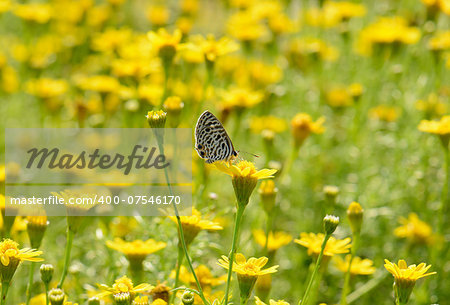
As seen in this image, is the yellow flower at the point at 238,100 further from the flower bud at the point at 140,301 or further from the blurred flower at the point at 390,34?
the flower bud at the point at 140,301

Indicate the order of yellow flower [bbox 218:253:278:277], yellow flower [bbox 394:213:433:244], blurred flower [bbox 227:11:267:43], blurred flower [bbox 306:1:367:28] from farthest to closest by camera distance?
blurred flower [bbox 306:1:367:28], blurred flower [bbox 227:11:267:43], yellow flower [bbox 394:213:433:244], yellow flower [bbox 218:253:278:277]

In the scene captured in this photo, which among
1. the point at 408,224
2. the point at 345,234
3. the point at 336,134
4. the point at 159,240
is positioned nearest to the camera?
the point at 159,240

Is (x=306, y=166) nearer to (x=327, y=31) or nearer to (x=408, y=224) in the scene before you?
(x=408, y=224)

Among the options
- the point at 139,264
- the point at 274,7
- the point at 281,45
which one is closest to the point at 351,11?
the point at 274,7

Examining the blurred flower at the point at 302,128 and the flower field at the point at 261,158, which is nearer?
the flower field at the point at 261,158

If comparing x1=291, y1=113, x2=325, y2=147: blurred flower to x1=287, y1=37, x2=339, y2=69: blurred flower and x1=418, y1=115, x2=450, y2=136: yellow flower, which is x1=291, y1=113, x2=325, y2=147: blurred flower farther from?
x1=287, y1=37, x2=339, y2=69: blurred flower

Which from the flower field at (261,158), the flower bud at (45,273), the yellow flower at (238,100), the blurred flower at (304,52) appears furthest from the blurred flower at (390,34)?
the flower bud at (45,273)

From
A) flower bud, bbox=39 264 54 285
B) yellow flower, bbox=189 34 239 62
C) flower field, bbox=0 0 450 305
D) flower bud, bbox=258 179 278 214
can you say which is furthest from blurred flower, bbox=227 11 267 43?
flower bud, bbox=39 264 54 285
